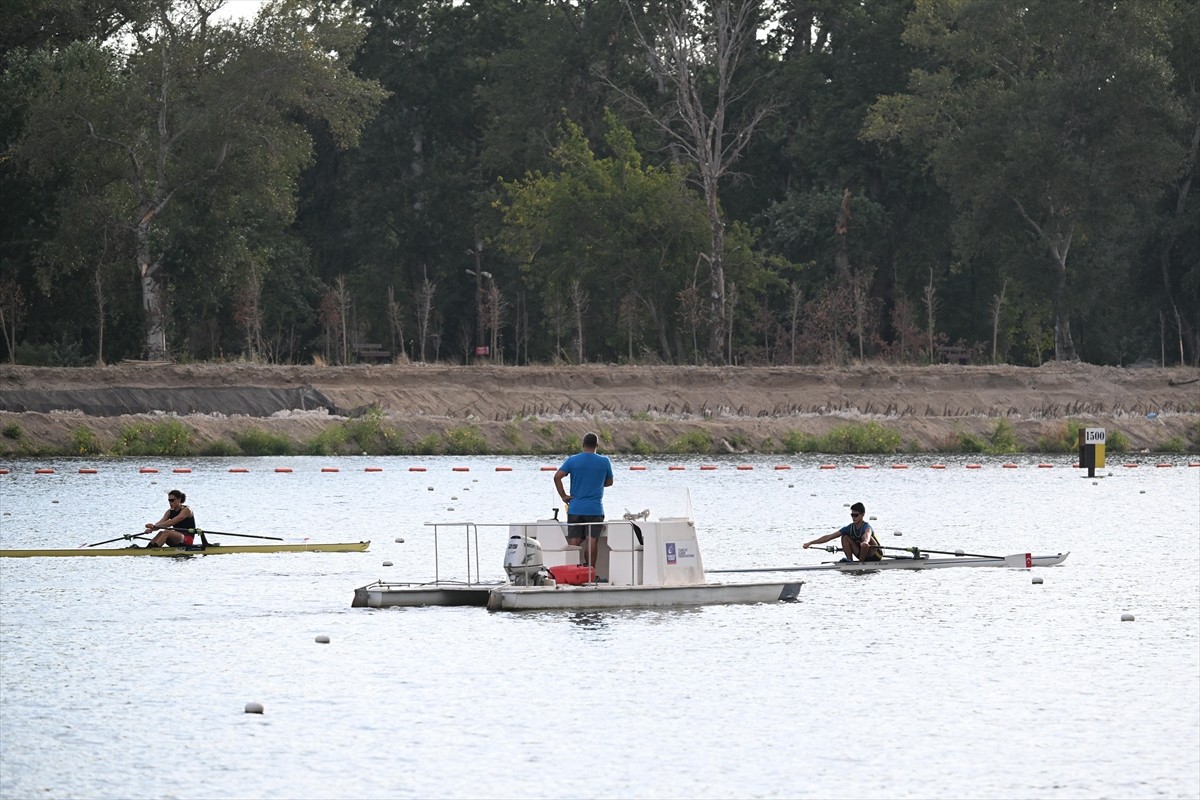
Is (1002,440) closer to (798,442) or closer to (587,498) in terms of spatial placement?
(798,442)

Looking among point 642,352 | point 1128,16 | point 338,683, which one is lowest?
point 338,683

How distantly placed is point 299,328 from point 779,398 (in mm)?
28393

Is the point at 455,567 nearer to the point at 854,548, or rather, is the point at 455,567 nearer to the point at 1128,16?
the point at 854,548

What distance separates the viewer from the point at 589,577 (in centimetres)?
2677

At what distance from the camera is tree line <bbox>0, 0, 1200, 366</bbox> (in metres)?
72.8

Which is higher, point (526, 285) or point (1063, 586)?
point (526, 285)

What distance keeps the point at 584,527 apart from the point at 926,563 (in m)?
8.06

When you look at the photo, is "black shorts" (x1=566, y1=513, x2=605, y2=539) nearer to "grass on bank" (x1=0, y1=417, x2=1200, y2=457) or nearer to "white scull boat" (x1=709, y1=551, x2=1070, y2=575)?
"white scull boat" (x1=709, y1=551, x2=1070, y2=575)

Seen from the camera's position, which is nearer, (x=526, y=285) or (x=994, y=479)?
(x=994, y=479)

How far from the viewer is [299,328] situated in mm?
91375

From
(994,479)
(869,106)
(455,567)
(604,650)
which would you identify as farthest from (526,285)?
(604,650)

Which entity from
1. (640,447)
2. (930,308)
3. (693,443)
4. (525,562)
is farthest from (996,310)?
(525,562)

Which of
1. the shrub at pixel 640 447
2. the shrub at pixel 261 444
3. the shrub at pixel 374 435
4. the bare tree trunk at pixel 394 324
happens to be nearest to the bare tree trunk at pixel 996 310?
the shrub at pixel 640 447

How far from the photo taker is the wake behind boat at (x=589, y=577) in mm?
26359
